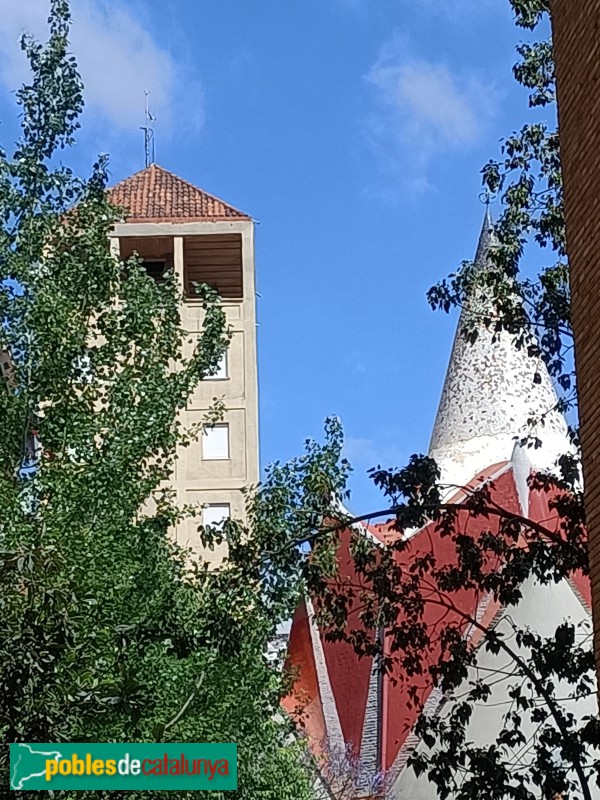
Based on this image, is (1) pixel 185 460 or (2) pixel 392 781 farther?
(1) pixel 185 460

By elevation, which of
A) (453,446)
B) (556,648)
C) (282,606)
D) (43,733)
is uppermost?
(453,446)

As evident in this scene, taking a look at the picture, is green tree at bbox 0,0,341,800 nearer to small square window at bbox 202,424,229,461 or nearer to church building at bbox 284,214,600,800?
church building at bbox 284,214,600,800

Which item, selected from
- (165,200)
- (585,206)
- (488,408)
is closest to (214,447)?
(165,200)

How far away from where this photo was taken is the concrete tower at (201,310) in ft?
88.4

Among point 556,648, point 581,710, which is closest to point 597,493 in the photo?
point 556,648

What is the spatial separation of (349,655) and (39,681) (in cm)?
1312

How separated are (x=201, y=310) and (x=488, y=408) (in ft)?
27.3

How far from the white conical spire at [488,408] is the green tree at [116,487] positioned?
30.6ft

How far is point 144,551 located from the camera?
10383 millimetres

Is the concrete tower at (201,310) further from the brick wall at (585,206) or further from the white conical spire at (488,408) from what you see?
the brick wall at (585,206)

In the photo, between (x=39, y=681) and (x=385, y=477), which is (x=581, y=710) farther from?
(x=39, y=681)

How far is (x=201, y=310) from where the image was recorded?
27.2 m

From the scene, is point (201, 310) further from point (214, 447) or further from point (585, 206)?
point (585, 206)

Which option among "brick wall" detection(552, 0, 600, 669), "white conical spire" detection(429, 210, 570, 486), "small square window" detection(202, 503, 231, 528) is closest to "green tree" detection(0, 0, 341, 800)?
"brick wall" detection(552, 0, 600, 669)
